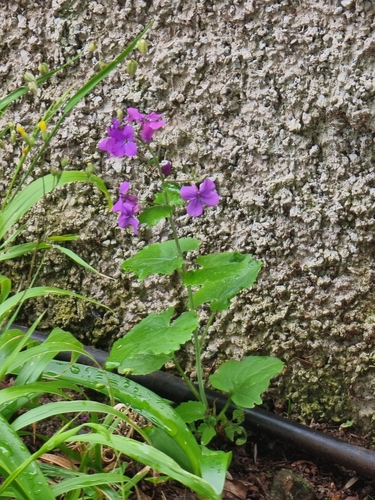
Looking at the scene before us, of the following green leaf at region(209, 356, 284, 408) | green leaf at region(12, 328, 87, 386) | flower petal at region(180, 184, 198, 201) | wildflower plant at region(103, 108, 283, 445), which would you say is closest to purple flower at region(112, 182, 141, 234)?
wildflower plant at region(103, 108, 283, 445)

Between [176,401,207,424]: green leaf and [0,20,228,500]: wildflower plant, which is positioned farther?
[176,401,207,424]: green leaf

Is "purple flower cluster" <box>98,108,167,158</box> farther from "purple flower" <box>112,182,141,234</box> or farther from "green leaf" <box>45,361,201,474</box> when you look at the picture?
"green leaf" <box>45,361,201,474</box>

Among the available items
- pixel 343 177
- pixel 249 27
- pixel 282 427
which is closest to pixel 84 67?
pixel 249 27

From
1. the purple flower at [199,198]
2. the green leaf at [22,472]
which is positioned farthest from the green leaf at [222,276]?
the green leaf at [22,472]

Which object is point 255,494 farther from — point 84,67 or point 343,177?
point 84,67

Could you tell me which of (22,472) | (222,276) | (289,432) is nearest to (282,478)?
(289,432)

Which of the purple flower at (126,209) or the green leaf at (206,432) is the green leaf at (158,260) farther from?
the green leaf at (206,432)
